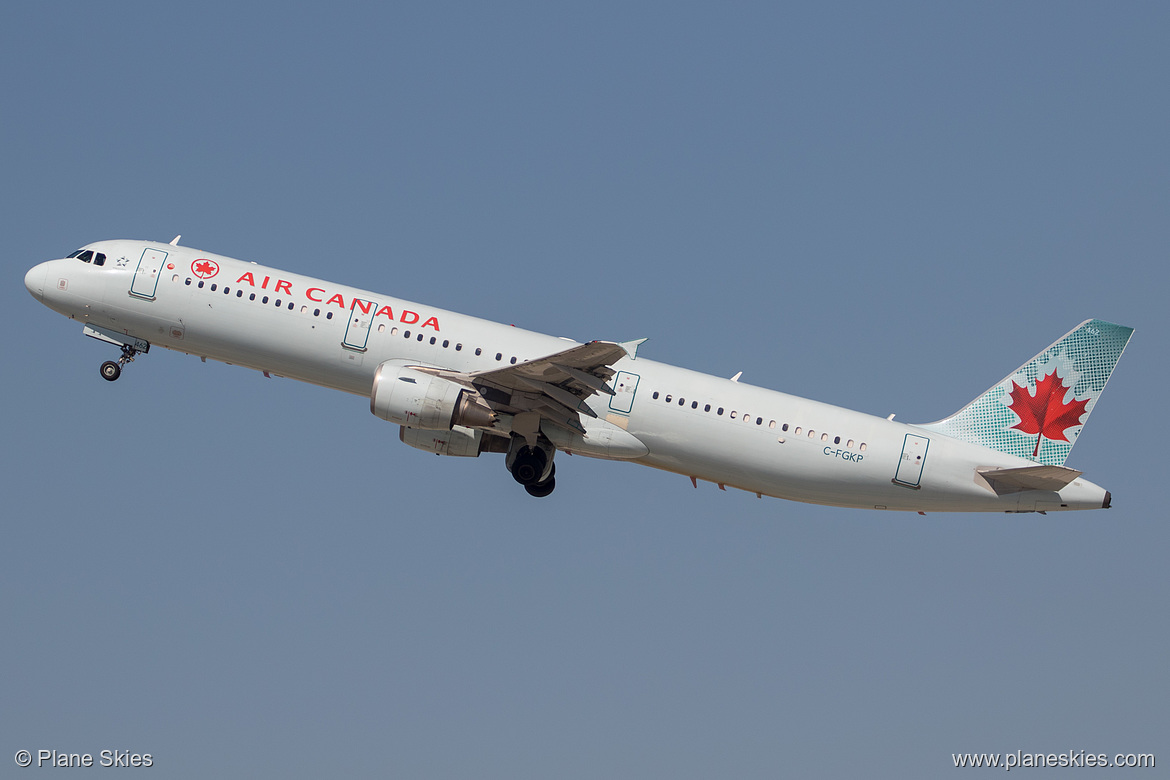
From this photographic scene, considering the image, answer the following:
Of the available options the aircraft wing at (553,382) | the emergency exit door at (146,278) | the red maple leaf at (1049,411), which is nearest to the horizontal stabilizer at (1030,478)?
the red maple leaf at (1049,411)

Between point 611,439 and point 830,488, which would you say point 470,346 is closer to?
point 611,439

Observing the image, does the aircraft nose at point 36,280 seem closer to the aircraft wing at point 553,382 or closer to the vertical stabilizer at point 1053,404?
the aircraft wing at point 553,382

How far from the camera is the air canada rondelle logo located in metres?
41.2

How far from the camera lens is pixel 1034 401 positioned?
42.4 metres

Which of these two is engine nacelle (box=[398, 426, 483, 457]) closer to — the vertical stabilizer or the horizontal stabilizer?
the vertical stabilizer

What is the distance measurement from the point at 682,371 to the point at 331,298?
11319mm

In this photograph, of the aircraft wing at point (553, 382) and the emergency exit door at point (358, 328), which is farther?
the emergency exit door at point (358, 328)

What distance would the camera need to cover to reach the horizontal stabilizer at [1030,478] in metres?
38.9

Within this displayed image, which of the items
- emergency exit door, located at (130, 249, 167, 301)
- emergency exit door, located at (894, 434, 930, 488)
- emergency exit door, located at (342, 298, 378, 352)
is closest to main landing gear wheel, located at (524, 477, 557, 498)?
emergency exit door, located at (342, 298, 378, 352)

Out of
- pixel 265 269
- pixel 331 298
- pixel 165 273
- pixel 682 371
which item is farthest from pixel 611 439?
pixel 165 273

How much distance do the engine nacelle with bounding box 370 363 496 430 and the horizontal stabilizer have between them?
1612cm

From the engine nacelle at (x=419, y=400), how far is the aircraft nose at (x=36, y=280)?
12.5m

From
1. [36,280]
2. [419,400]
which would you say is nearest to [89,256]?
[36,280]

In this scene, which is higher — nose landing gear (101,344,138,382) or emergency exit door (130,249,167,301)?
emergency exit door (130,249,167,301)
